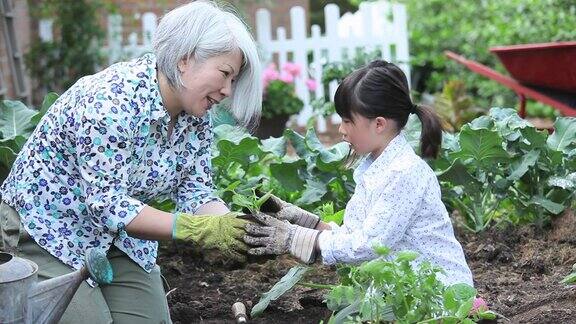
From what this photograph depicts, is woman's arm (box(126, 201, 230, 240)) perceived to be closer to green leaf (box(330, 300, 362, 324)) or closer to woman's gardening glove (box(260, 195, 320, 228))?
woman's gardening glove (box(260, 195, 320, 228))

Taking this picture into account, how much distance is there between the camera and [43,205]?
10.3 ft

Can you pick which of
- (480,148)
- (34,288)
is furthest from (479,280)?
(34,288)

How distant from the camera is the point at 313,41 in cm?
1045

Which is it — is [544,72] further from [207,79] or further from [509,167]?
[207,79]

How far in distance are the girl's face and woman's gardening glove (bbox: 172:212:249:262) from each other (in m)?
0.41

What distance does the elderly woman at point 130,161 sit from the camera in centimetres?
293

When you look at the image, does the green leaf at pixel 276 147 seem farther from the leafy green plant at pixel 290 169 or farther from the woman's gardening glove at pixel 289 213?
the woman's gardening glove at pixel 289 213

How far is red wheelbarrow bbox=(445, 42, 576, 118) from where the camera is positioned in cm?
625

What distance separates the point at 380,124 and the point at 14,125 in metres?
1.90

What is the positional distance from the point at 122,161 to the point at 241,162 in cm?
136

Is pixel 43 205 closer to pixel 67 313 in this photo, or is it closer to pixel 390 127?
pixel 67 313

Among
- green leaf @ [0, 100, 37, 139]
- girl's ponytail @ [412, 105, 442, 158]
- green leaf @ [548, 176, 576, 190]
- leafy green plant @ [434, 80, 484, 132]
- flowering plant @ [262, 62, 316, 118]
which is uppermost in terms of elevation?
girl's ponytail @ [412, 105, 442, 158]

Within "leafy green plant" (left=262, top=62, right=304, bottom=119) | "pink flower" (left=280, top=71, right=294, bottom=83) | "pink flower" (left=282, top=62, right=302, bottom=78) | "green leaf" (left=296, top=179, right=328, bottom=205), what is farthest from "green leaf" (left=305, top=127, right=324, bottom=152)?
"pink flower" (left=282, top=62, right=302, bottom=78)

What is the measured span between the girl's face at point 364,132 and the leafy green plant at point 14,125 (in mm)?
1593
